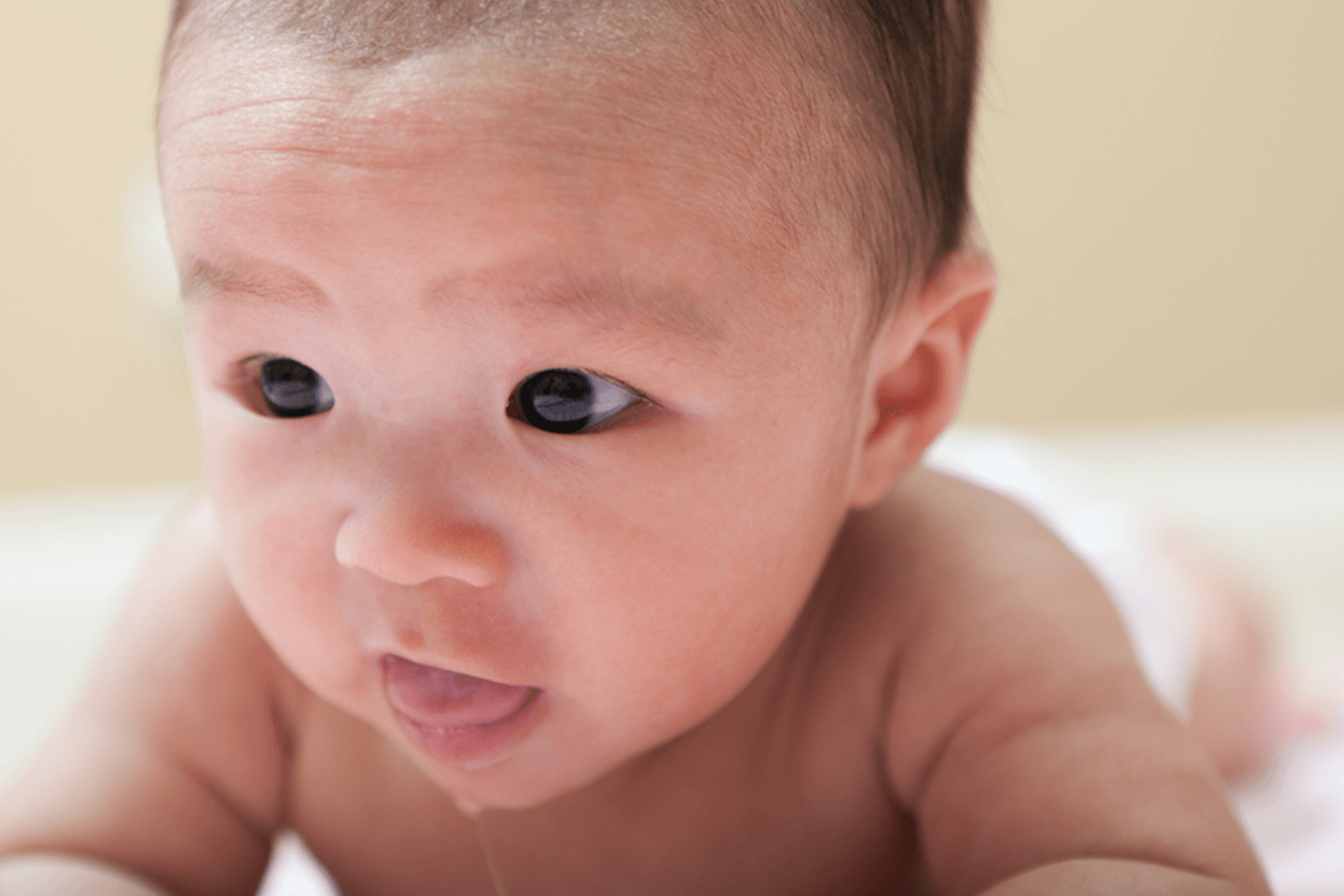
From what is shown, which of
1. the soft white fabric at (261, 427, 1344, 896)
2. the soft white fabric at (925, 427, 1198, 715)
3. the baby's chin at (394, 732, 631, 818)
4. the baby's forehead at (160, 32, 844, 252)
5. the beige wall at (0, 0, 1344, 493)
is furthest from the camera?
the beige wall at (0, 0, 1344, 493)

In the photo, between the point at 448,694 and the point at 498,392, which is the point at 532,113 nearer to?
the point at 498,392

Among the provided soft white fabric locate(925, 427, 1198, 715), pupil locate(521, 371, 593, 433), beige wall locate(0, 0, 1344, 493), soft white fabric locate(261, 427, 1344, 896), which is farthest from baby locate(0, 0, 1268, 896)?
beige wall locate(0, 0, 1344, 493)

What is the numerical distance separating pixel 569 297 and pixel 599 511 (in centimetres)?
8

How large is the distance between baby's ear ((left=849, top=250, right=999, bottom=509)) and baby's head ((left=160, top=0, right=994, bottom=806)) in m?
0.03

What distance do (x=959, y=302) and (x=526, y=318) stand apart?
0.80 feet

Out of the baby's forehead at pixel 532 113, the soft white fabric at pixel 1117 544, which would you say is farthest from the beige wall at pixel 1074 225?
the baby's forehead at pixel 532 113

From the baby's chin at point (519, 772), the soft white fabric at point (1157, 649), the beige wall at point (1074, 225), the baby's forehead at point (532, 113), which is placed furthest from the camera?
the beige wall at point (1074, 225)

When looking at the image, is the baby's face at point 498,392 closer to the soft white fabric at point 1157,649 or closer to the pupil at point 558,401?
the pupil at point 558,401

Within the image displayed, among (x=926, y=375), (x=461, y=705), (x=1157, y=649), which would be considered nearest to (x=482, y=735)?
(x=461, y=705)

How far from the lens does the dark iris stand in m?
0.50

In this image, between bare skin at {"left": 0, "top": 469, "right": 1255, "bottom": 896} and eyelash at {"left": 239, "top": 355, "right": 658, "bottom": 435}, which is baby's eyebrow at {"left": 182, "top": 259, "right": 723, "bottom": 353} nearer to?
eyelash at {"left": 239, "top": 355, "right": 658, "bottom": 435}

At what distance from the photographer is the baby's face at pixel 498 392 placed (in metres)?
0.43

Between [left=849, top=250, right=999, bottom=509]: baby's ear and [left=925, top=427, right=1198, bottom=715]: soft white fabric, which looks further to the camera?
[left=925, top=427, right=1198, bottom=715]: soft white fabric

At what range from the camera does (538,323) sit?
0.44 metres
